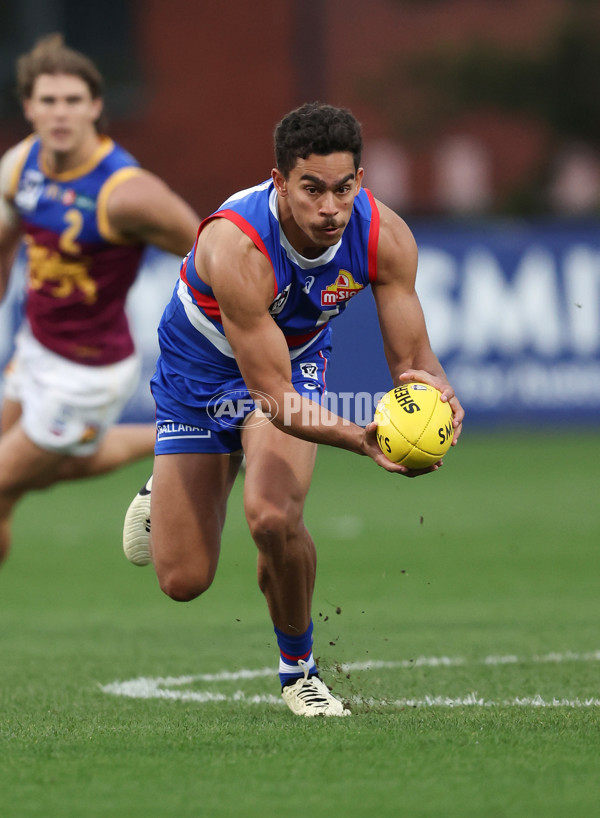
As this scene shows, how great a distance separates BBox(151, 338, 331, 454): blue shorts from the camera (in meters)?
6.20

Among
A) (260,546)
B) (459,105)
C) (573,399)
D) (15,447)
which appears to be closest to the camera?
(260,546)

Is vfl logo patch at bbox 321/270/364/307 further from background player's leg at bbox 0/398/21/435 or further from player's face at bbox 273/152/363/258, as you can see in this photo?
background player's leg at bbox 0/398/21/435

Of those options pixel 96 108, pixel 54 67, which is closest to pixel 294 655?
pixel 96 108

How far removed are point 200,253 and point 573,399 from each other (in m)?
10.7

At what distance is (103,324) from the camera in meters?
8.36

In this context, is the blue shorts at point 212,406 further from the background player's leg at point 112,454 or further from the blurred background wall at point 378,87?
the blurred background wall at point 378,87

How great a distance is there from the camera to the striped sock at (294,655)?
20.0 feet

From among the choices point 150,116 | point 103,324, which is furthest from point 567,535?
point 150,116

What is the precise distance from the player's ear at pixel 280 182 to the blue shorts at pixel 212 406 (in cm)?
90

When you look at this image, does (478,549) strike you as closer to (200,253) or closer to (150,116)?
(200,253)

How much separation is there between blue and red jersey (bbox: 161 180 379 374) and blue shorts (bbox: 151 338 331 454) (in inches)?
4.5

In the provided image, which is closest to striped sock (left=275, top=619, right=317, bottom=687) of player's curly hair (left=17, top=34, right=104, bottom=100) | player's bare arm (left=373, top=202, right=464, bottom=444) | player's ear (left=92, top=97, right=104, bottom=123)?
player's bare arm (left=373, top=202, right=464, bottom=444)

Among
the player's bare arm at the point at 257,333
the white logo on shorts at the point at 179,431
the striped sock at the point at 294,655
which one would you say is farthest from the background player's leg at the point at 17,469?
the player's bare arm at the point at 257,333

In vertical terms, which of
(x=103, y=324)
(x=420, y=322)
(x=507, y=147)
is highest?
(x=420, y=322)
